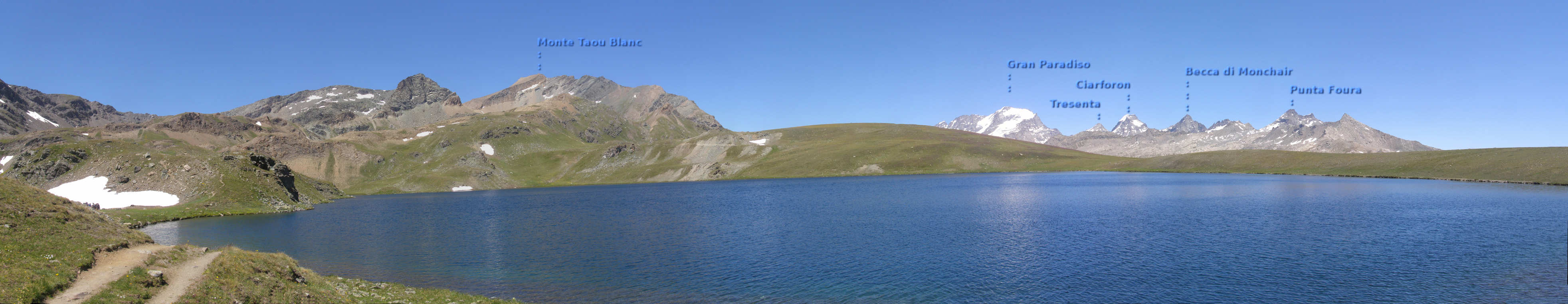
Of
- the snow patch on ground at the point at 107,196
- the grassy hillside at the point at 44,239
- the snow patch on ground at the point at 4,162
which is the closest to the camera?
the grassy hillside at the point at 44,239

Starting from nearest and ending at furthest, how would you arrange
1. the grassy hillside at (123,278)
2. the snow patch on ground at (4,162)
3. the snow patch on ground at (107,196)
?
the grassy hillside at (123,278) → the snow patch on ground at (107,196) → the snow patch on ground at (4,162)

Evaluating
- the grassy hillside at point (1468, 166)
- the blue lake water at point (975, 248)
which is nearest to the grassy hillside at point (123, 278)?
the blue lake water at point (975, 248)

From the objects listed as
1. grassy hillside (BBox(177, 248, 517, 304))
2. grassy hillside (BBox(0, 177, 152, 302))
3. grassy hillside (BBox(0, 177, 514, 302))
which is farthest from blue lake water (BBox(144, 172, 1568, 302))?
grassy hillside (BBox(0, 177, 152, 302))

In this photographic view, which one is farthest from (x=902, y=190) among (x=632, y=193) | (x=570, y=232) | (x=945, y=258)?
(x=945, y=258)

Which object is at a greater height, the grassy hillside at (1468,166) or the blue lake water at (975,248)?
the grassy hillside at (1468,166)

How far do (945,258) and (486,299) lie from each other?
2988 cm

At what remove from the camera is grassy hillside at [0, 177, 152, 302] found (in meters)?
25.0

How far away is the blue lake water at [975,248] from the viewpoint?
121ft

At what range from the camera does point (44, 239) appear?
108ft

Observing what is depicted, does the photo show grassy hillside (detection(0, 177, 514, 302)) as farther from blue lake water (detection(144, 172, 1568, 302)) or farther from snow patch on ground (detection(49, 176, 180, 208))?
snow patch on ground (detection(49, 176, 180, 208))

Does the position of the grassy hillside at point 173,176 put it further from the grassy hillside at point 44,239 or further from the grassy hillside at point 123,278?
the grassy hillside at point 123,278

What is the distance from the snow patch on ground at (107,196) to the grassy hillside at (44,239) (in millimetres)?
71777

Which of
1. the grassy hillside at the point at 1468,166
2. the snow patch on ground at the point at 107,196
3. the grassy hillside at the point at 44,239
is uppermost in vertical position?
the grassy hillside at the point at 1468,166

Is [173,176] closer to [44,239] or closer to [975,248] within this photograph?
[44,239]
